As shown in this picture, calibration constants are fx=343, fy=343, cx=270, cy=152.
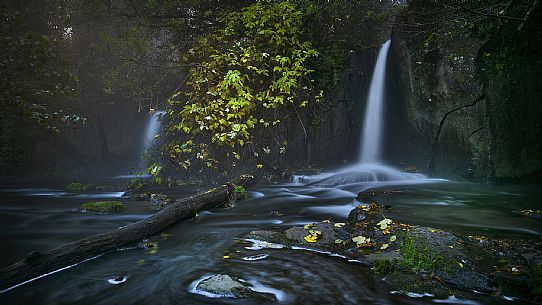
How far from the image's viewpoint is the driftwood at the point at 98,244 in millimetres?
3646

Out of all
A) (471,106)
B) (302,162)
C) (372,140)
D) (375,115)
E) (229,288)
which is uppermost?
(375,115)

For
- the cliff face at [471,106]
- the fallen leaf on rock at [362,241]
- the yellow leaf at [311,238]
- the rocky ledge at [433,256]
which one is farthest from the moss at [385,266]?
the cliff face at [471,106]

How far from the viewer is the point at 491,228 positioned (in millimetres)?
4930

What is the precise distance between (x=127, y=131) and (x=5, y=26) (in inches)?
520

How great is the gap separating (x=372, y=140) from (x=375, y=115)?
95 centimetres

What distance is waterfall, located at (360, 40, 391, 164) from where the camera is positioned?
494 inches

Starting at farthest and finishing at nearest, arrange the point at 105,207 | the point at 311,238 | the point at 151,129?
the point at 151,129
the point at 105,207
the point at 311,238

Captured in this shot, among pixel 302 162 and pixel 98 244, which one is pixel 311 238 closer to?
pixel 98 244

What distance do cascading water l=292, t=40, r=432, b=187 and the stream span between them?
1.60 m

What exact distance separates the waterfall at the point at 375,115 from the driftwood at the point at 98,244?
7416 millimetres

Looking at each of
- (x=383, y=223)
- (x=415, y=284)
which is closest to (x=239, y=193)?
(x=383, y=223)

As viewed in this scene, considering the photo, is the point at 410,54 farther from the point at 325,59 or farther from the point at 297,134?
the point at 297,134

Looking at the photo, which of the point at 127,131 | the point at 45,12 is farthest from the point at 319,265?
the point at 127,131

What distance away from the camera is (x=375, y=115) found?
1283 cm
